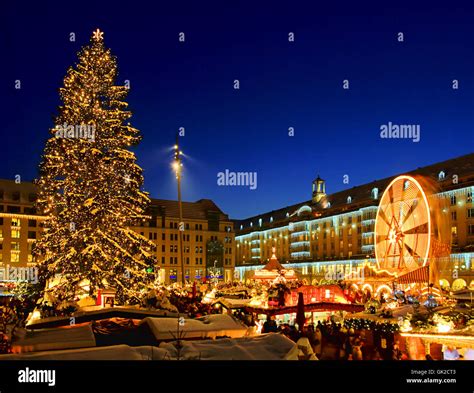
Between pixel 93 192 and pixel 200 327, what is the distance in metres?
12.6

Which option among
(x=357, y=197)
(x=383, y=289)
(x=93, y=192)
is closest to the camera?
(x=93, y=192)

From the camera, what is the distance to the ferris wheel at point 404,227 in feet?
95.5

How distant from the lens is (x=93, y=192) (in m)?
24.1

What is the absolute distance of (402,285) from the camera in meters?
31.9

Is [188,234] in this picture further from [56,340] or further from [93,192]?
[56,340]

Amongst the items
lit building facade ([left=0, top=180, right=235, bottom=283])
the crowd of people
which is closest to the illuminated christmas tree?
the crowd of people

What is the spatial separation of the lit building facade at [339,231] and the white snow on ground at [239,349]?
57.8m

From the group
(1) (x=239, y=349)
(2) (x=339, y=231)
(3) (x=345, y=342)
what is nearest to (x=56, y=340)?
(1) (x=239, y=349)

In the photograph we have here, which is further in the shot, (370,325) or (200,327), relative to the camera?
(370,325)

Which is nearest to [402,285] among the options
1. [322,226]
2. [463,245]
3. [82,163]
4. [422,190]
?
[422,190]

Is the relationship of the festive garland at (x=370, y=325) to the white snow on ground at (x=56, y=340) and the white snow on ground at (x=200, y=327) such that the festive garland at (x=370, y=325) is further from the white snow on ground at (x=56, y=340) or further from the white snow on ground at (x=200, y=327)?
the white snow on ground at (x=56, y=340)
